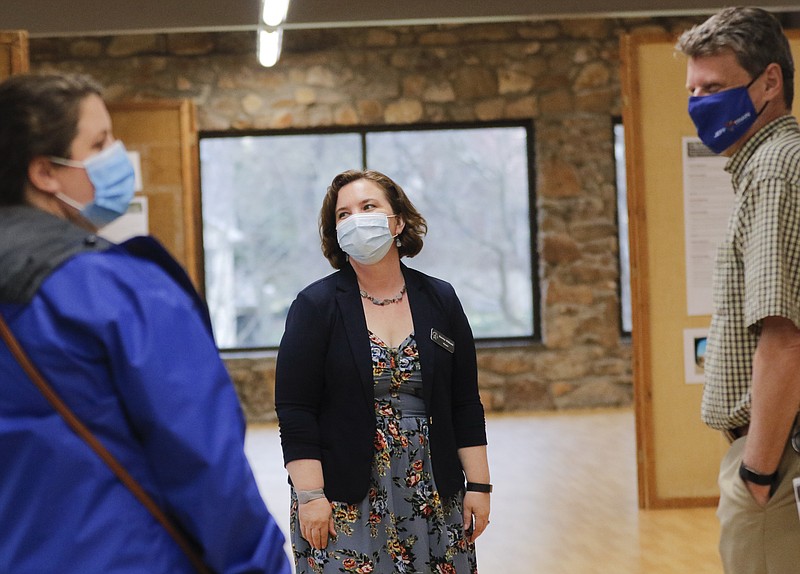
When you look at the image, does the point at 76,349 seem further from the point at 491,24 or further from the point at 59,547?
the point at 491,24

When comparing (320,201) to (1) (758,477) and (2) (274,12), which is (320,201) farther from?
(1) (758,477)

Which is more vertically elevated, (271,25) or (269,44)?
(269,44)

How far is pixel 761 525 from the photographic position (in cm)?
202

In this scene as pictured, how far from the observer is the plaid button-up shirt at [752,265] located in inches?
76.0

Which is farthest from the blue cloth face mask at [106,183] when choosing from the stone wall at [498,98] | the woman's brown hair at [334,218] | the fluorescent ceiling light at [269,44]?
the stone wall at [498,98]

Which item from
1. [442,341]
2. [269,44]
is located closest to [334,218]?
[442,341]

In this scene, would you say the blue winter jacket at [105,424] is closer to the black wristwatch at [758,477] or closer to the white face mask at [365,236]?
the black wristwatch at [758,477]

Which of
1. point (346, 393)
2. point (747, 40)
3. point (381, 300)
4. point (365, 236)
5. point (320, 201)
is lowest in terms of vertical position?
point (346, 393)

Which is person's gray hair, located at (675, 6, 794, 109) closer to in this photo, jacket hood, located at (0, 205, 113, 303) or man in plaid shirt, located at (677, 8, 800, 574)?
man in plaid shirt, located at (677, 8, 800, 574)

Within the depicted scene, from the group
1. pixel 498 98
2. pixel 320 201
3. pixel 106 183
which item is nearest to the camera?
pixel 106 183

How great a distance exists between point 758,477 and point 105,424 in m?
1.21

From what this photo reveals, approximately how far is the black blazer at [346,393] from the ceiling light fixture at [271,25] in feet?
14.4

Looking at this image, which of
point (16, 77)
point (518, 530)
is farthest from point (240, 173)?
point (16, 77)

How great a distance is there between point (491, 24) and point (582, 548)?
6.83 metres
